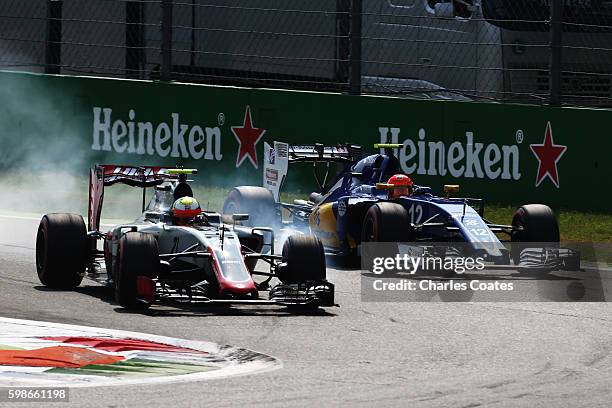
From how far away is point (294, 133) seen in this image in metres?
19.8

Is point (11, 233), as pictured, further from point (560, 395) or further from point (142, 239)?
point (560, 395)

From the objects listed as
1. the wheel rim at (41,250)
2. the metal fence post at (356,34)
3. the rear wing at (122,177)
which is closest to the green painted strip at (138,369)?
the wheel rim at (41,250)

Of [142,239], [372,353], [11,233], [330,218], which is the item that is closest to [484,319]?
[372,353]

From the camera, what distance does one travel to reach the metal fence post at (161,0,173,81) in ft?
64.3

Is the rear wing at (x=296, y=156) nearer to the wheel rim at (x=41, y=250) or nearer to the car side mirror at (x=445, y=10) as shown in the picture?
the car side mirror at (x=445, y=10)

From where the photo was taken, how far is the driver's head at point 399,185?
15.6m

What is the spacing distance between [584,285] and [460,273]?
4.15 feet

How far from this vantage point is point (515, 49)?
19828 mm

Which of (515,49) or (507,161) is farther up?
(515,49)

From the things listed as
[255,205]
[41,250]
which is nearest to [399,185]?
[255,205]

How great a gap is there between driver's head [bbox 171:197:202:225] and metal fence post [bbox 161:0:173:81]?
23.5ft

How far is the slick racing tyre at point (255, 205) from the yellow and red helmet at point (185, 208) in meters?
3.61

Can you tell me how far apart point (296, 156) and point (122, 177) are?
3800 mm

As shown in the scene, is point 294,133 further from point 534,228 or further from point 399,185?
point 534,228
